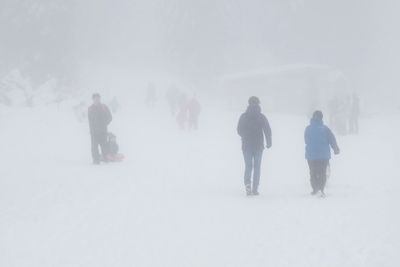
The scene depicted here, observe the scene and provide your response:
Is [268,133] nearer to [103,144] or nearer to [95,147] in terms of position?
[95,147]

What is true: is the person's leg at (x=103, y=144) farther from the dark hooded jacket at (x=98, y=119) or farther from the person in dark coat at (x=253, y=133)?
the person in dark coat at (x=253, y=133)

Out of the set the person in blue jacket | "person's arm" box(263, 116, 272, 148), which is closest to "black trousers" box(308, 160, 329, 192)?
the person in blue jacket

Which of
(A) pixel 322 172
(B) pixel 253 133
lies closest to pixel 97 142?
(B) pixel 253 133

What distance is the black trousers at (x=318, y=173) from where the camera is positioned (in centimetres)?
1138

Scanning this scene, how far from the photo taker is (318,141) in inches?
451

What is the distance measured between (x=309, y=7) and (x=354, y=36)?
670 centimetres

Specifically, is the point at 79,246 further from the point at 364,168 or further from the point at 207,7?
the point at 207,7

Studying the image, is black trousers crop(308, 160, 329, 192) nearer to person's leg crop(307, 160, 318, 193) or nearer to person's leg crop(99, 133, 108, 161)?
person's leg crop(307, 160, 318, 193)

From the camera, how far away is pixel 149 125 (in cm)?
3278

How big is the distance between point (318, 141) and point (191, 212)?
2.79 m

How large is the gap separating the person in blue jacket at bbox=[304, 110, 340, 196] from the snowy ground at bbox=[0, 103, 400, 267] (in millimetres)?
443

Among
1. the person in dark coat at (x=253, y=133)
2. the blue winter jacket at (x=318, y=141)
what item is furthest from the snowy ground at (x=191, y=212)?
the blue winter jacket at (x=318, y=141)

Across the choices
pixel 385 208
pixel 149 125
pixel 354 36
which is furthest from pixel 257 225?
pixel 354 36

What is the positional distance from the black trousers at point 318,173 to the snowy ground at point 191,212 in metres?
0.38
